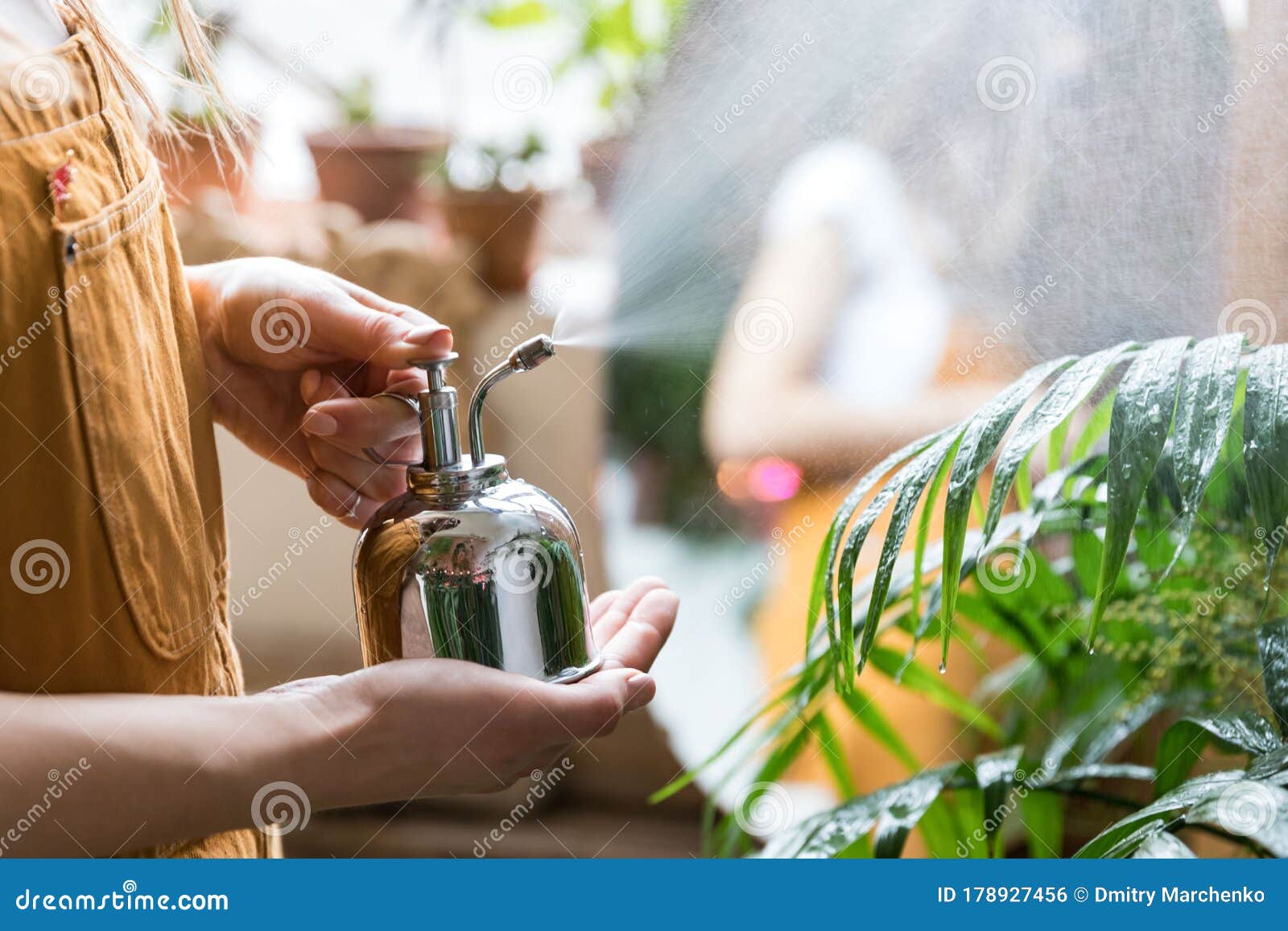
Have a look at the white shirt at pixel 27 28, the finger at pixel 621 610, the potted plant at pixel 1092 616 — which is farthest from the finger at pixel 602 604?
the white shirt at pixel 27 28

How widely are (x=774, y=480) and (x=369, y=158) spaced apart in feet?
2.02

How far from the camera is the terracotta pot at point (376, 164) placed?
1130 millimetres

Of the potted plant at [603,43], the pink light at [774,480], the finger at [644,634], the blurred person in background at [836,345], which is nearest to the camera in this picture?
the finger at [644,634]

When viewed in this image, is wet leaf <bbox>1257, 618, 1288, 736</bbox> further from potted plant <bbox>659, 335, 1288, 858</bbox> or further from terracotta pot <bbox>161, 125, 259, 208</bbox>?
terracotta pot <bbox>161, 125, 259, 208</bbox>

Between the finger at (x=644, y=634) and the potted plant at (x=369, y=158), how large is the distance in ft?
2.35

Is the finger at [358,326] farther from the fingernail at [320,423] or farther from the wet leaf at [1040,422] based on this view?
the wet leaf at [1040,422]

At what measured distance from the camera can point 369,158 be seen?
3.84 ft

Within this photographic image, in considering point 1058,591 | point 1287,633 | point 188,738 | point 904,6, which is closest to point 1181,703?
point 1058,591

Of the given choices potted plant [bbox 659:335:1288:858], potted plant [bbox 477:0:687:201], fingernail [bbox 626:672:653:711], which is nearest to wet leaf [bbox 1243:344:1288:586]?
potted plant [bbox 659:335:1288:858]

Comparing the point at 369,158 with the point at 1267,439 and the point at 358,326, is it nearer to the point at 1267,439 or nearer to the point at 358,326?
the point at 358,326

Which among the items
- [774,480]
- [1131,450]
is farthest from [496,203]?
[1131,450]

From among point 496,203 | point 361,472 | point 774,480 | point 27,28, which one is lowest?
point 774,480

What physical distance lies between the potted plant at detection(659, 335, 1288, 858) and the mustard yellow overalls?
0.29m

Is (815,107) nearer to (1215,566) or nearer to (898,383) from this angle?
(898,383)
